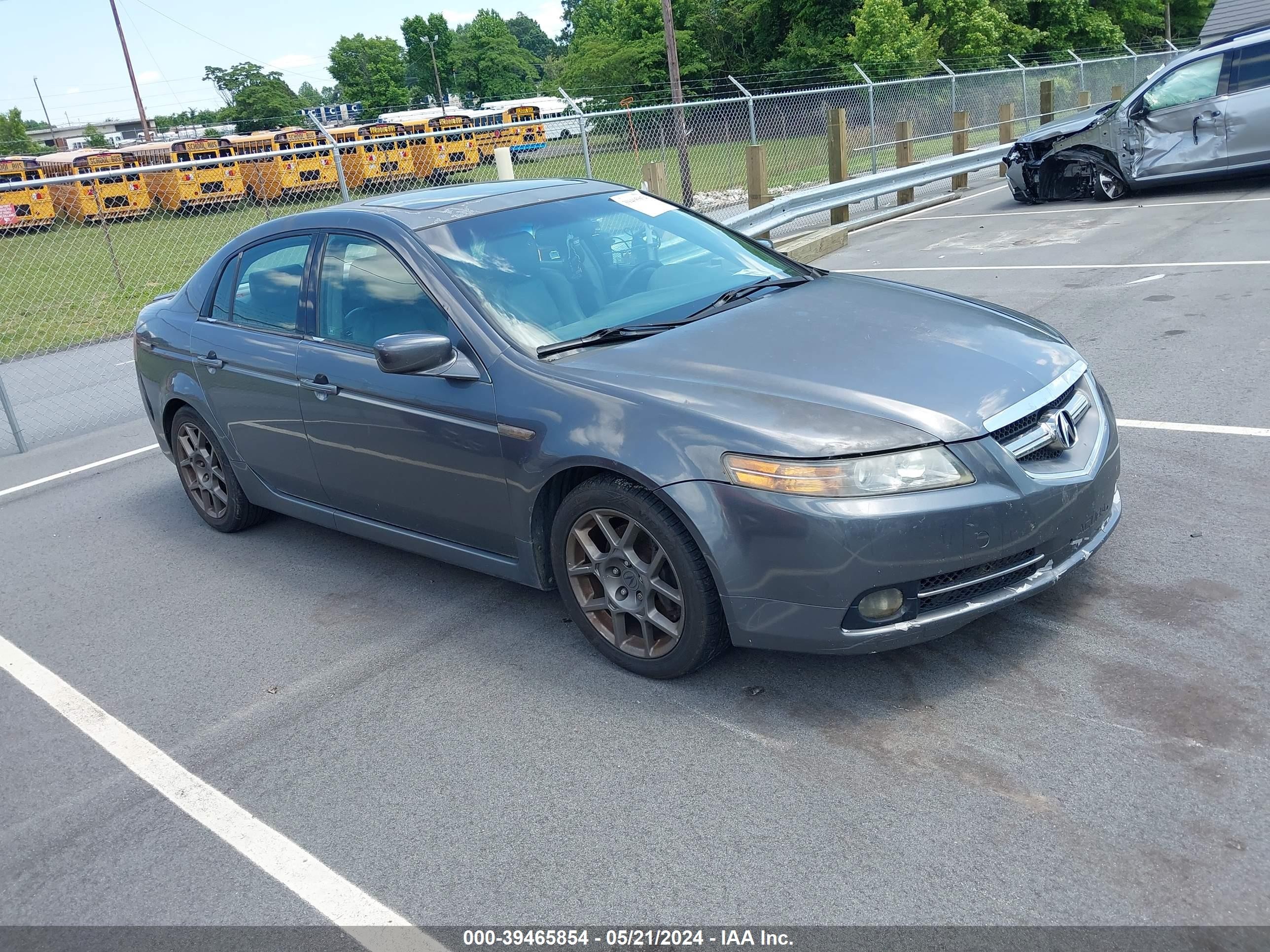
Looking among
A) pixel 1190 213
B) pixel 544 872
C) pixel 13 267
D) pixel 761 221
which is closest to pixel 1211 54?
pixel 1190 213

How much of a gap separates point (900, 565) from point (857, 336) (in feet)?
3.27

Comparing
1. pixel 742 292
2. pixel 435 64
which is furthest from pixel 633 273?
pixel 435 64

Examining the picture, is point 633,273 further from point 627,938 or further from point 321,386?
point 627,938

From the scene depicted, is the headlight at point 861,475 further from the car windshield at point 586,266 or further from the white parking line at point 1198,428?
the white parking line at point 1198,428

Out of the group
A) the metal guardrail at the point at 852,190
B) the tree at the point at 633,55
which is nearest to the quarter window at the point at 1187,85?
the metal guardrail at the point at 852,190

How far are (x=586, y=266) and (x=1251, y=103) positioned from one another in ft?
37.3

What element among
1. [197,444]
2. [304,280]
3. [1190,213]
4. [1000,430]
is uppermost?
[304,280]

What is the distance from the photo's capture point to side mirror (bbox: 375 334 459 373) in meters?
3.95

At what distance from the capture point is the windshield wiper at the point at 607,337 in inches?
159

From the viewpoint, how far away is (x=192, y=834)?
3.29 metres

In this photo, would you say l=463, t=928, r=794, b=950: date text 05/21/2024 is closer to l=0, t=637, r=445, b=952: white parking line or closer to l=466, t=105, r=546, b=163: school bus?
l=0, t=637, r=445, b=952: white parking line

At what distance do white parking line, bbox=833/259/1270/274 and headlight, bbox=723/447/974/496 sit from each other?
224 inches

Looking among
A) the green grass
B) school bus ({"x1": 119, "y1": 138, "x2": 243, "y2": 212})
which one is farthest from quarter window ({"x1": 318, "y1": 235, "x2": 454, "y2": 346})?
the green grass

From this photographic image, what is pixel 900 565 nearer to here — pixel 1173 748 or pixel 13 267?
pixel 1173 748
